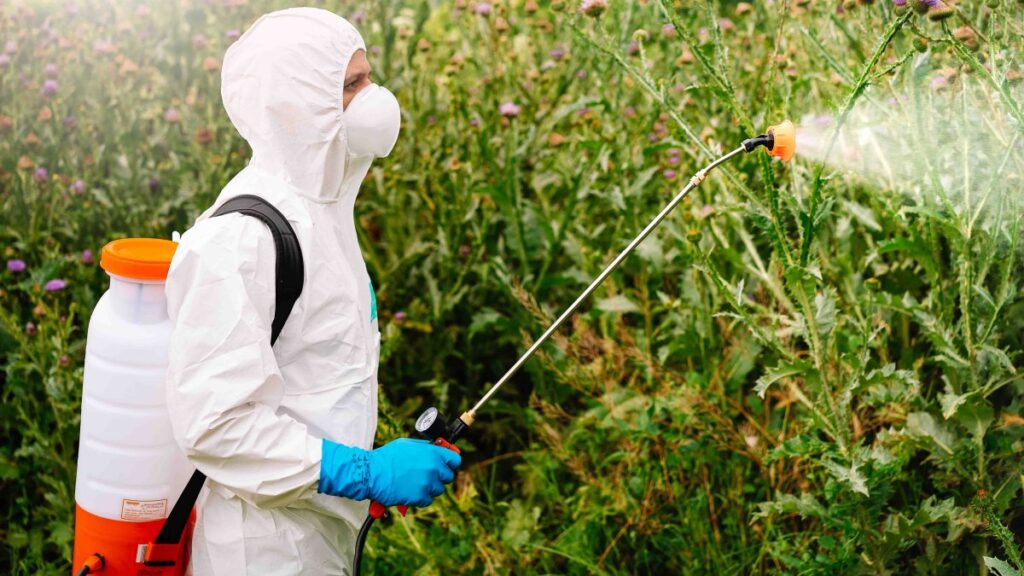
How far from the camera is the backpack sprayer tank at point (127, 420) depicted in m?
1.96

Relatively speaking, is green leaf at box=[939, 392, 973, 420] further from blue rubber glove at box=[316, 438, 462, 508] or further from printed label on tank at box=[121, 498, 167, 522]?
printed label on tank at box=[121, 498, 167, 522]

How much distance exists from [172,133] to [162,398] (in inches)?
88.7

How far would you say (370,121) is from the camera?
2.03 metres

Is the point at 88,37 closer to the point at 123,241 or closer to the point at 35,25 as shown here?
the point at 35,25

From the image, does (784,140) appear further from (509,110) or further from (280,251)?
(509,110)

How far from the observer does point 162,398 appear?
1.97 metres

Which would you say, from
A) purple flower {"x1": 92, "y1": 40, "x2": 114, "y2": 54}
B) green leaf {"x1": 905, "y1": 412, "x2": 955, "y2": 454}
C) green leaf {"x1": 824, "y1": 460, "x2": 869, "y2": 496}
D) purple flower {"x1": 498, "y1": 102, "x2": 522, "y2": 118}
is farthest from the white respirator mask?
purple flower {"x1": 92, "y1": 40, "x2": 114, "y2": 54}

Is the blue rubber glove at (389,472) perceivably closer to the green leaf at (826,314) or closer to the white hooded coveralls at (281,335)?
the white hooded coveralls at (281,335)

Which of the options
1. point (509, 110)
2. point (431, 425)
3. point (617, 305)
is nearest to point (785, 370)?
point (431, 425)

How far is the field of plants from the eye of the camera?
252cm

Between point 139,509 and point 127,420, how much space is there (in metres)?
0.17

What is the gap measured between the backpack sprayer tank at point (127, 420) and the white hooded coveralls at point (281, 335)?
0.29 ft

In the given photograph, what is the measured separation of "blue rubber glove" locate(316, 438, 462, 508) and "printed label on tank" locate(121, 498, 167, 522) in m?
0.33

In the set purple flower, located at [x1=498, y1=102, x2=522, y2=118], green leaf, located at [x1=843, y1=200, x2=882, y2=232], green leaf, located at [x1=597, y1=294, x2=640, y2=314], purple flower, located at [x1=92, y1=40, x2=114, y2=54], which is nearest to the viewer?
green leaf, located at [x1=843, y1=200, x2=882, y2=232]
